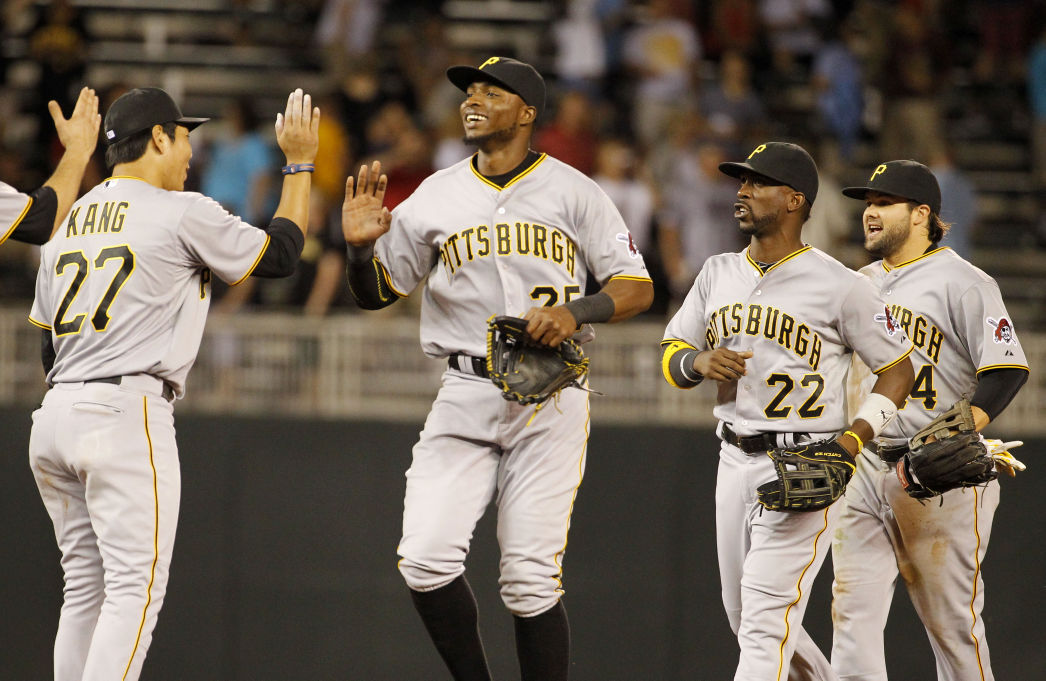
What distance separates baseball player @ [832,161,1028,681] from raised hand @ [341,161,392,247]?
1.88m

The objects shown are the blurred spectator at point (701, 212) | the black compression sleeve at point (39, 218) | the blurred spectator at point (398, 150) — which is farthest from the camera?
the blurred spectator at point (701, 212)

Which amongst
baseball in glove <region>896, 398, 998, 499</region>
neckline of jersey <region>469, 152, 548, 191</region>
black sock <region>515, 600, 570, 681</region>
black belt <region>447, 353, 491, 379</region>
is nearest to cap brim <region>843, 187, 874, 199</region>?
baseball in glove <region>896, 398, 998, 499</region>

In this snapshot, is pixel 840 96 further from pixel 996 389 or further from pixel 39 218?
pixel 39 218

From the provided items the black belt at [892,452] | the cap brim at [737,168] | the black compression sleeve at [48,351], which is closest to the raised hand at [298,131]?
the black compression sleeve at [48,351]

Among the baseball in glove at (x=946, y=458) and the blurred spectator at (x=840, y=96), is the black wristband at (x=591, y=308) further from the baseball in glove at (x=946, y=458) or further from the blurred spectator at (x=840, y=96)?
the blurred spectator at (x=840, y=96)

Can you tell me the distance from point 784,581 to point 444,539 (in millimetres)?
1182

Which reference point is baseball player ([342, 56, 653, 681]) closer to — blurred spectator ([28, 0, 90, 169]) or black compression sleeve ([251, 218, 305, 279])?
black compression sleeve ([251, 218, 305, 279])

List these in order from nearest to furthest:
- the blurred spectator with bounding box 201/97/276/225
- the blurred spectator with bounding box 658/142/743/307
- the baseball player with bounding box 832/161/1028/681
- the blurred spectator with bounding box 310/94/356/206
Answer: the baseball player with bounding box 832/161/1028/681, the blurred spectator with bounding box 201/97/276/225, the blurred spectator with bounding box 658/142/743/307, the blurred spectator with bounding box 310/94/356/206

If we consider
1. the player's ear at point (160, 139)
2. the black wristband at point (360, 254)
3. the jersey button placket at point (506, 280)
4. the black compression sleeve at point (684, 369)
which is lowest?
the black compression sleeve at point (684, 369)

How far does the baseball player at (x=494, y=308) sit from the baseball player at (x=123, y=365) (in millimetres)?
505

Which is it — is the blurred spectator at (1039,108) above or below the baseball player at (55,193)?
above

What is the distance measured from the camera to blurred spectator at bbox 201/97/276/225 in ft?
29.0

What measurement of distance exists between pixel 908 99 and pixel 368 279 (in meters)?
6.71

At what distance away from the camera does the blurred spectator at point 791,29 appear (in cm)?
1138
